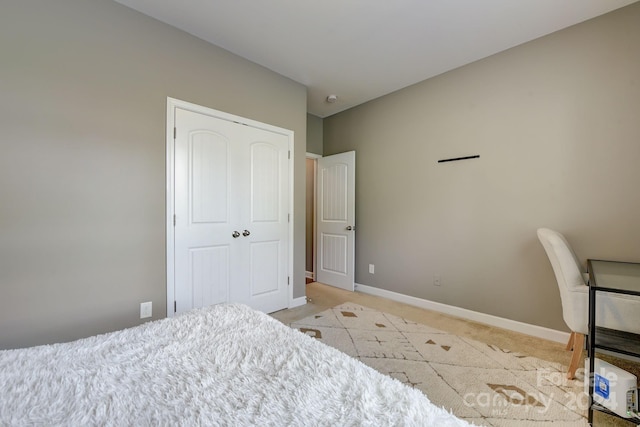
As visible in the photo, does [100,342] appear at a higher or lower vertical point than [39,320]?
higher

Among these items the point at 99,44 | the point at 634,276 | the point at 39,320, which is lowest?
the point at 39,320

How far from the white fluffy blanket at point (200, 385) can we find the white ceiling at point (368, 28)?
2.36m

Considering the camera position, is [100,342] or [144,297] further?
[144,297]

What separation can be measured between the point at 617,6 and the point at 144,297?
4.35 metres

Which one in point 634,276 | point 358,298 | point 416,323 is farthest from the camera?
point 358,298

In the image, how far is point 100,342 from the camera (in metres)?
1.09

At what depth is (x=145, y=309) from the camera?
2.21 m

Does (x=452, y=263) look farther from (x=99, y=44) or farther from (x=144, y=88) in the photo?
(x=99, y=44)

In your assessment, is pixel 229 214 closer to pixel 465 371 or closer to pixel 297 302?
pixel 297 302

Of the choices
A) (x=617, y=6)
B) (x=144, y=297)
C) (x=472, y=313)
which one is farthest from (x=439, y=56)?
(x=144, y=297)

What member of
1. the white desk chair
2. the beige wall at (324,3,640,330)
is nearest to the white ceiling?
the beige wall at (324,3,640,330)

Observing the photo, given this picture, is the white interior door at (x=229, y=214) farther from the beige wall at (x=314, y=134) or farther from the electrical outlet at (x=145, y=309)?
the beige wall at (x=314, y=134)

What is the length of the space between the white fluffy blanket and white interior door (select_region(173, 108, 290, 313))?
1.38m

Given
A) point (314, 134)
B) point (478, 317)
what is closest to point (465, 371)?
point (478, 317)
